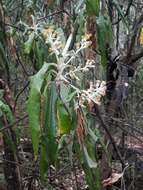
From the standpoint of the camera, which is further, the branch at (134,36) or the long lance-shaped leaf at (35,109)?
the branch at (134,36)

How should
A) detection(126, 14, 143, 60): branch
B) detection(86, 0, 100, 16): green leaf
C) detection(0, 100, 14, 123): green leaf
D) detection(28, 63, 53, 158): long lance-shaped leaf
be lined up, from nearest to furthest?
detection(28, 63, 53, 158): long lance-shaped leaf → detection(0, 100, 14, 123): green leaf → detection(86, 0, 100, 16): green leaf → detection(126, 14, 143, 60): branch

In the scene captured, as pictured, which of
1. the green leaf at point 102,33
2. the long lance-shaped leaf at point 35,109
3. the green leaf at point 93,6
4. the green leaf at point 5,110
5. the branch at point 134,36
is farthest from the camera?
the branch at point 134,36

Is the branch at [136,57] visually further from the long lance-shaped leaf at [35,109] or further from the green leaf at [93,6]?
the long lance-shaped leaf at [35,109]

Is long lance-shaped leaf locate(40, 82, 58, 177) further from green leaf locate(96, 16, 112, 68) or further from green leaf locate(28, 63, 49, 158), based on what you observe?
green leaf locate(96, 16, 112, 68)

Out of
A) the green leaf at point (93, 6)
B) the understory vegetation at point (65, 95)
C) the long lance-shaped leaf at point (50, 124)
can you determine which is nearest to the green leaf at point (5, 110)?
the understory vegetation at point (65, 95)

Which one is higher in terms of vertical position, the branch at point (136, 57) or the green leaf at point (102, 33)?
the green leaf at point (102, 33)

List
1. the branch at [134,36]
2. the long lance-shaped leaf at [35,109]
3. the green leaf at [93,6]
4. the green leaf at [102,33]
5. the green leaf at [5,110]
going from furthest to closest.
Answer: the branch at [134,36]
the green leaf at [102,33]
the green leaf at [93,6]
the green leaf at [5,110]
the long lance-shaped leaf at [35,109]

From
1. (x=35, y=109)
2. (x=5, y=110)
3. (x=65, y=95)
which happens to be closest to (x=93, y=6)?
(x=5, y=110)

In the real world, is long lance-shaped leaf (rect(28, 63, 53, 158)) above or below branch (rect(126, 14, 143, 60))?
below

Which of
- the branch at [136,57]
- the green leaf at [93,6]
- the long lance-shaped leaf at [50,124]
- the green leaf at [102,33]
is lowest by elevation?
the long lance-shaped leaf at [50,124]

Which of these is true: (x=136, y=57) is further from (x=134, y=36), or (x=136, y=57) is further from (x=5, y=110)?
(x=5, y=110)

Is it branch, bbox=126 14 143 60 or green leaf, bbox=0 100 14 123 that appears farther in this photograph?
branch, bbox=126 14 143 60

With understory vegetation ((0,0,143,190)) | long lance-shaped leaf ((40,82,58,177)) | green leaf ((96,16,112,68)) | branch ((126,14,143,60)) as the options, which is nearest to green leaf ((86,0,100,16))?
understory vegetation ((0,0,143,190))

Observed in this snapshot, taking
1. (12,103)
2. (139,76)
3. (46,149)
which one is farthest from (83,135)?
(139,76)
